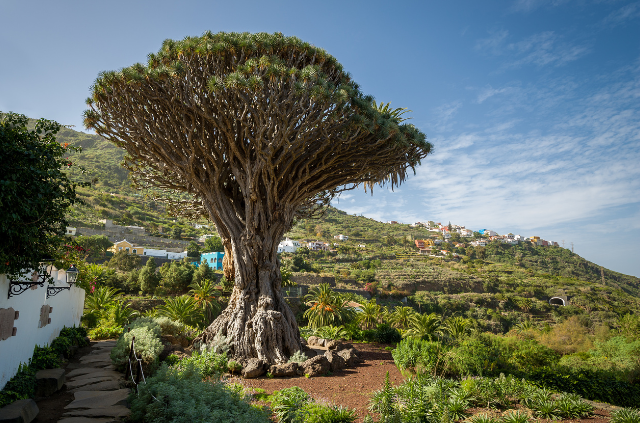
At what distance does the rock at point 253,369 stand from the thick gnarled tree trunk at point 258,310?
1.15ft

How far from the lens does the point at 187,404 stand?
3799 millimetres

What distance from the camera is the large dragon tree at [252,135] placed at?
27.9ft

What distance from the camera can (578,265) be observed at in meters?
94.9

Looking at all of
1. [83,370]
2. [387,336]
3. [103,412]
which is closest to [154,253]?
[387,336]

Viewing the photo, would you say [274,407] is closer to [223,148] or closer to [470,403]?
[470,403]

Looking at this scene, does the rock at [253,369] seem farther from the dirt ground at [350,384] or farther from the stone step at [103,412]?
the stone step at [103,412]

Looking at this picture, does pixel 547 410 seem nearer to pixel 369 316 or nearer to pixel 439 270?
pixel 369 316

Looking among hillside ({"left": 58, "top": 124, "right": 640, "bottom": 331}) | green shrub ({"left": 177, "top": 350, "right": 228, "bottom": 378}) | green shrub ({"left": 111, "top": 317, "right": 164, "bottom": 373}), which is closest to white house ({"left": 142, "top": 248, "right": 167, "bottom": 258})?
hillside ({"left": 58, "top": 124, "right": 640, "bottom": 331})

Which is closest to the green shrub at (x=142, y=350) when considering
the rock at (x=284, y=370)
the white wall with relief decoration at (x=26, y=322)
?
the white wall with relief decoration at (x=26, y=322)

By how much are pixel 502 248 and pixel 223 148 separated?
114286 mm

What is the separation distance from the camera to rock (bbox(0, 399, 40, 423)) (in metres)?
4.07

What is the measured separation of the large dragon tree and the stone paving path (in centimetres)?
271

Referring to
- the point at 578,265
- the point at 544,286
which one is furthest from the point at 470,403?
the point at 578,265

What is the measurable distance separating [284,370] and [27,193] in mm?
5806
